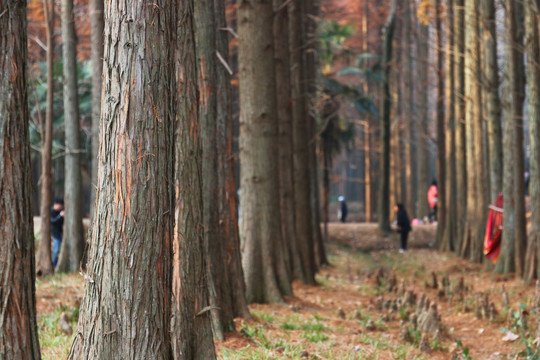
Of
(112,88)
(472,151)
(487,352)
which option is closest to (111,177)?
(112,88)

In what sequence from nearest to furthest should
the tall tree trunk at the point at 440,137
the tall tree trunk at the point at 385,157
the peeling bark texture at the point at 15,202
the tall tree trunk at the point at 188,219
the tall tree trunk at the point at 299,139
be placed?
the peeling bark texture at the point at 15,202
the tall tree trunk at the point at 188,219
the tall tree trunk at the point at 299,139
the tall tree trunk at the point at 440,137
the tall tree trunk at the point at 385,157

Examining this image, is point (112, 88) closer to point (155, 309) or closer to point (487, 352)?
point (155, 309)

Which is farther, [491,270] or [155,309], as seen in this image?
[491,270]

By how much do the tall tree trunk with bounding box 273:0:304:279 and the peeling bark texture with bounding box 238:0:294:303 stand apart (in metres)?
2.11

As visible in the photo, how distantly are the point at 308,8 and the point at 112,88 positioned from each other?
47.7 feet

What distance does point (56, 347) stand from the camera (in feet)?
21.7

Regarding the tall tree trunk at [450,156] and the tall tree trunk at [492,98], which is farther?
the tall tree trunk at [450,156]

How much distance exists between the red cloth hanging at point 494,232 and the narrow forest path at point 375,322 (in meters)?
0.51

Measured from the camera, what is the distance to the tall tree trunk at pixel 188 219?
18.8 ft

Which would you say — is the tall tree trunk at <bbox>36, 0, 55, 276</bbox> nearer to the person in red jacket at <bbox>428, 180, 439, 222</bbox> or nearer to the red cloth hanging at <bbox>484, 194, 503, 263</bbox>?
the red cloth hanging at <bbox>484, 194, 503, 263</bbox>

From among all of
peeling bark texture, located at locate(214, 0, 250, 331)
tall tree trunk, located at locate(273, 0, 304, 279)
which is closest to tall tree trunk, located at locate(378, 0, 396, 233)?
tall tree trunk, located at locate(273, 0, 304, 279)

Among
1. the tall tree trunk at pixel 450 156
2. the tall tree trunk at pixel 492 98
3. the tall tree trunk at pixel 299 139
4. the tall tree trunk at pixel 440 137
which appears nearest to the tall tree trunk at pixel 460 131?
the tall tree trunk at pixel 450 156

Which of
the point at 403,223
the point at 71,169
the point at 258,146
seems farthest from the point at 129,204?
the point at 403,223

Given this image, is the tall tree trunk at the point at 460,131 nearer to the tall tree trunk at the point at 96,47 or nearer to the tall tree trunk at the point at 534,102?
the tall tree trunk at the point at 534,102
